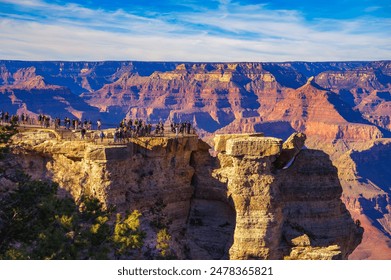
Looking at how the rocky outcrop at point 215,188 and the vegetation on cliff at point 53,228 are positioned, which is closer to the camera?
the vegetation on cliff at point 53,228

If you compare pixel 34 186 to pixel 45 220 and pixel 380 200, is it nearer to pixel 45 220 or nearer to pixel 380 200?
pixel 45 220

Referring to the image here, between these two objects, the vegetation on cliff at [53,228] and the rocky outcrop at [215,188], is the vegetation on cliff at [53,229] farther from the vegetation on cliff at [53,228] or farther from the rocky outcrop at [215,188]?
the rocky outcrop at [215,188]

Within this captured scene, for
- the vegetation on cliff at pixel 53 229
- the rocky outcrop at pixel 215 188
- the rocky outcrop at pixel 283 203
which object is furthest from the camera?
the rocky outcrop at pixel 283 203

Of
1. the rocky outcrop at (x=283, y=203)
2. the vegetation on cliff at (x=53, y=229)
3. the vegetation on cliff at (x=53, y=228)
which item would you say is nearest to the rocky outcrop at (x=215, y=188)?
the rocky outcrop at (x=283, y=203)

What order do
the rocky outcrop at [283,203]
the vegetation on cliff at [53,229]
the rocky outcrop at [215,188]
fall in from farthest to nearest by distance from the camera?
the rocky outcrop at [283,203] < the rocky outcrop at [215,188] < the vegetation on cliff at [53,229]

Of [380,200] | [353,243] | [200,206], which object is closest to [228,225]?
[200,206]

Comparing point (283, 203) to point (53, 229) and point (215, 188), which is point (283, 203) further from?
point (53, 229)

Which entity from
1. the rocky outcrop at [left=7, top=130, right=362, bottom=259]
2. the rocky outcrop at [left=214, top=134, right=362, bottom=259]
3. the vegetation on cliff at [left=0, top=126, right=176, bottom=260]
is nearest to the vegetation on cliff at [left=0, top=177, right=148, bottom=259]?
the vegetation on cliff at [left=0, top=126, right=176, bottom=260]

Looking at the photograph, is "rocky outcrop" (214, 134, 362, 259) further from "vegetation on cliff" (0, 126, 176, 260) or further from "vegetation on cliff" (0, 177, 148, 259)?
"vegetation on cliff" (0, 177, 148, 259)
